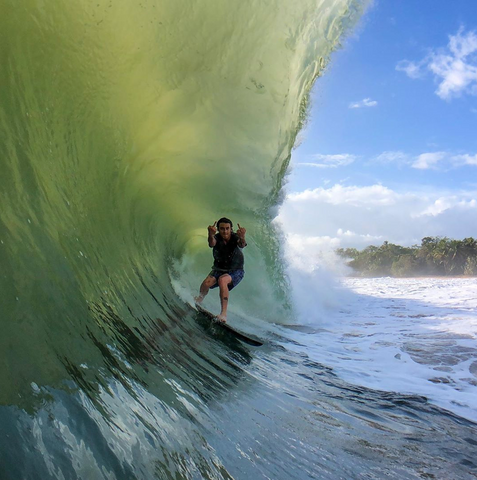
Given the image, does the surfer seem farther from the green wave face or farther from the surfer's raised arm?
the green wave face

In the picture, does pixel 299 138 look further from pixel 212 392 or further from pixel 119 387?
pixel 119 387

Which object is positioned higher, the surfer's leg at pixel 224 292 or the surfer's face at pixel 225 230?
the surfer's face at pixel 225 230

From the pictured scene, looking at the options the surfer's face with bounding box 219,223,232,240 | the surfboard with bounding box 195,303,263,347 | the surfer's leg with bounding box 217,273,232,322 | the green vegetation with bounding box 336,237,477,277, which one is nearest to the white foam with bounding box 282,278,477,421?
the surfboard with bounding box 195,303,263,347

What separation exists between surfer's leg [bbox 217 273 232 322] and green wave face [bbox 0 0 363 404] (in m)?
0.71

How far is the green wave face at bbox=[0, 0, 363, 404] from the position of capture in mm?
2158

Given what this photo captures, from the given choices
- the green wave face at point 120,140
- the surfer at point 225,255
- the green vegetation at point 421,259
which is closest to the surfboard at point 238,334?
the surfer at point 225,255

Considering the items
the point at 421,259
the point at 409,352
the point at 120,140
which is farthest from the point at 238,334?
the point at 421,259

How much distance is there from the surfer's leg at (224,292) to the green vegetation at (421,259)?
43765 millimetres

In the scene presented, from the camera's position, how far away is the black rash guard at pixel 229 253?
548 centimetres

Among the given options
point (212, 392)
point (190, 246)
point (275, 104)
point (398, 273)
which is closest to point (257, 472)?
point (212, 392)

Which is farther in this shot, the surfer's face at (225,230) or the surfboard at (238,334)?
the surfer's face at (225,230)

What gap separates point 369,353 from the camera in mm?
5238

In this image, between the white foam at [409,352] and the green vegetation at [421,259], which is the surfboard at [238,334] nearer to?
the white foam at [409,352]

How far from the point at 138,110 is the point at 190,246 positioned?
6.36 meters
